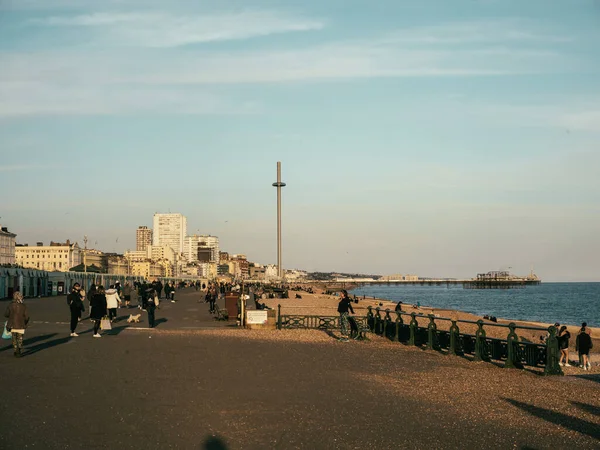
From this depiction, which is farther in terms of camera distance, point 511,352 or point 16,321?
point 511,352

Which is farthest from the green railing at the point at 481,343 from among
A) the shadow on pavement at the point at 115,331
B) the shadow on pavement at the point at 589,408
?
the shadow on pavement at the point at 115,331

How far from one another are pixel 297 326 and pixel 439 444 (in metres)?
24.8

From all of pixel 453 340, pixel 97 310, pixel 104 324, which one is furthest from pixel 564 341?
pixel 104 324

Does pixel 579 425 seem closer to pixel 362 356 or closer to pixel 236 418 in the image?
pixel 236 418

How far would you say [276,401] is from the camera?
501 inches

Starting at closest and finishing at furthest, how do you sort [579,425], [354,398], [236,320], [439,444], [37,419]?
[439,444]
[37,419]
[579,425]
[354,398]
[236,320]

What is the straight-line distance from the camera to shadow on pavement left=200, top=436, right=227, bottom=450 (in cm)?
900

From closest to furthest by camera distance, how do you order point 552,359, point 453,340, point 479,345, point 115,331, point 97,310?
point 552,359 < point 479,345 < point 453,340 < point 97,310 < point 115,331

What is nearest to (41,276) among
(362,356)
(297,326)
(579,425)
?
(297,326)

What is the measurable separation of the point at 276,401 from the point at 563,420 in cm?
475

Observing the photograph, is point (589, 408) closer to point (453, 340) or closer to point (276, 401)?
point (276, 401)

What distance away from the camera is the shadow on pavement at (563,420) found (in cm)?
1088

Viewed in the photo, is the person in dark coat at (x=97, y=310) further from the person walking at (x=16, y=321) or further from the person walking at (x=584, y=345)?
the person walking at (x=584, y=345)

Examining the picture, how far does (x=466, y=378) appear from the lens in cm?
1702
